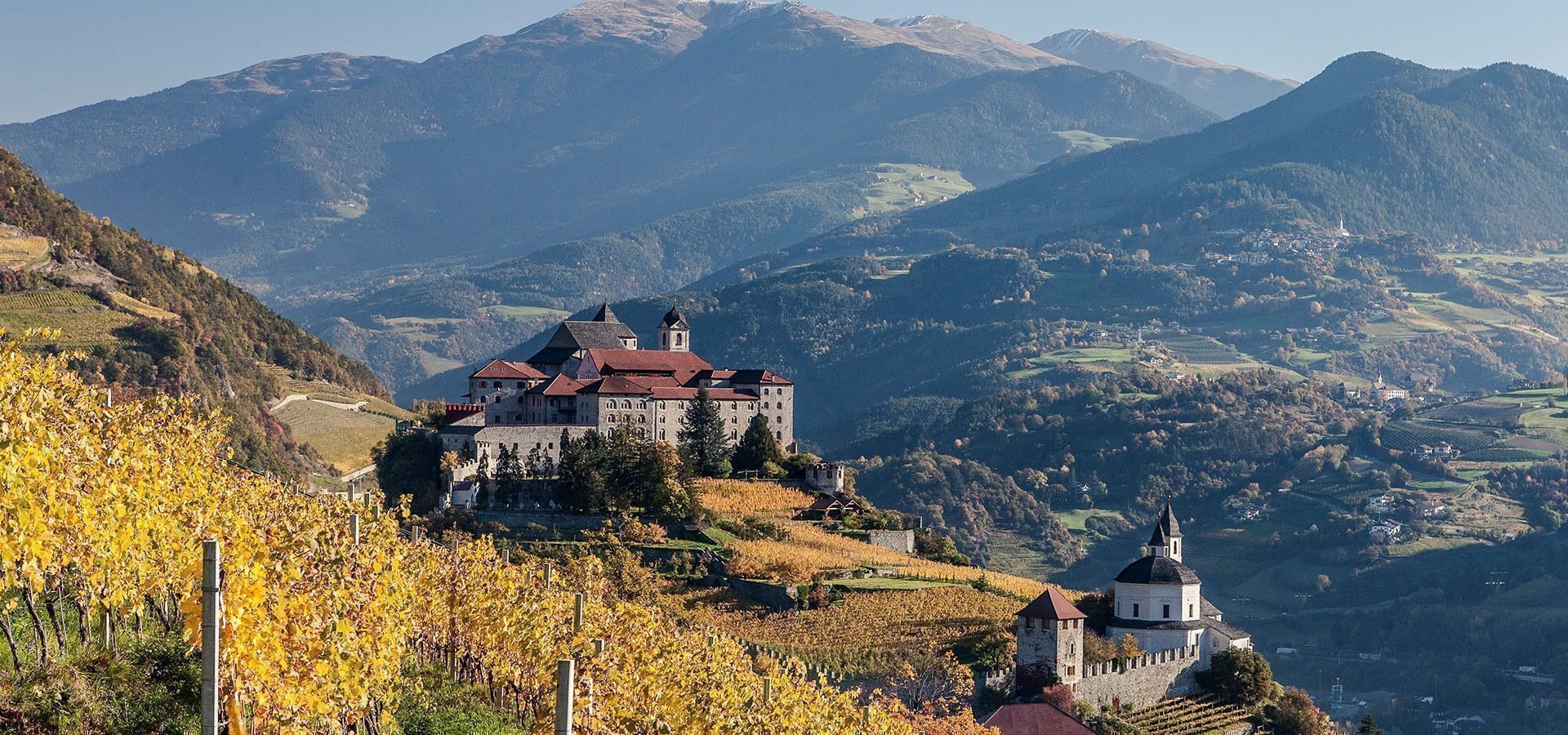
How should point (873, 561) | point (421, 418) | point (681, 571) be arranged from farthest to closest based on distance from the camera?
1. point (421, 418)
2. point (873, 561)
3. point (681, 571)

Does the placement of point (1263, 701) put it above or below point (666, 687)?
below

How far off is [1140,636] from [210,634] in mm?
61009

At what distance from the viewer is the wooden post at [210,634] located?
22.4 metres

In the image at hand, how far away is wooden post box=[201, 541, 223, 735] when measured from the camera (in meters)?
22.4

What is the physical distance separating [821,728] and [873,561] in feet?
138

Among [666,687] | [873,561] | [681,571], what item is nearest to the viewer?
[666,687]

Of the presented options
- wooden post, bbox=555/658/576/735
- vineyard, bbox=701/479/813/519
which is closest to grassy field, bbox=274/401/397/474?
vineyard, bbox=701/479/813/519

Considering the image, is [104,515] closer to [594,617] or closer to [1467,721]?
[594,617]

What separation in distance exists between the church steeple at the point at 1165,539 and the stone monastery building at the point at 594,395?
1869cm

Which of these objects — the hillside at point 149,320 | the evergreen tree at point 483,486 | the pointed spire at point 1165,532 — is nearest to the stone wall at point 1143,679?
the pointed spire at point 1165,532

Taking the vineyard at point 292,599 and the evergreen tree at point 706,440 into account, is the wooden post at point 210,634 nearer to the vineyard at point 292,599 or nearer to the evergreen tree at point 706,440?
the vineyard at point 292,599

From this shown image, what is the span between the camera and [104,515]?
1284 inches

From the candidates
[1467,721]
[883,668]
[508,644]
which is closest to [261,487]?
[508,644]

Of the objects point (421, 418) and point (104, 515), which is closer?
point (104, 515)
